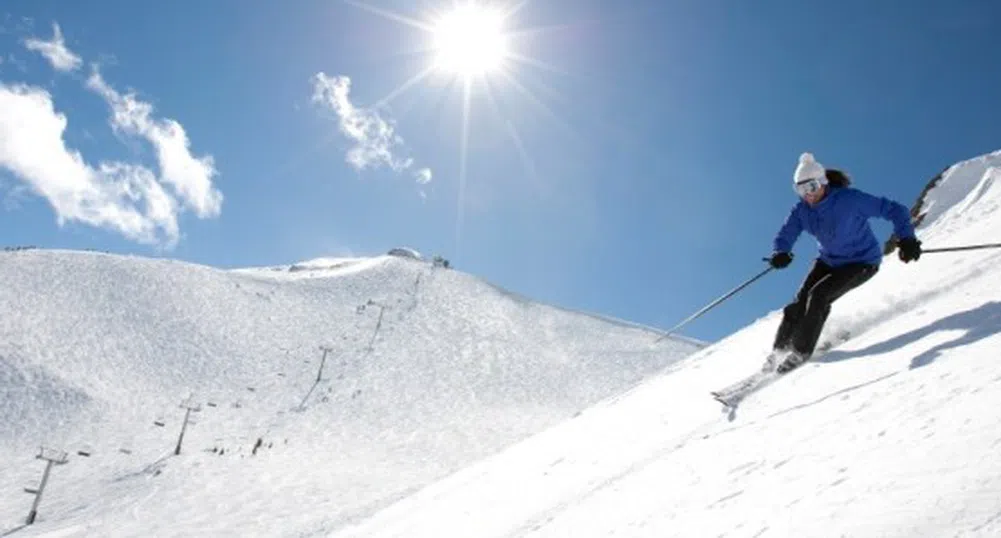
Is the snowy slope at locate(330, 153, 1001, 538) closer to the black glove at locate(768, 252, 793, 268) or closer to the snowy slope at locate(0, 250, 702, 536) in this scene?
the black glove at locate(768, 252, 793, 268)

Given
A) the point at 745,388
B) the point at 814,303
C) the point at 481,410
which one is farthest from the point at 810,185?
the point at 481,410

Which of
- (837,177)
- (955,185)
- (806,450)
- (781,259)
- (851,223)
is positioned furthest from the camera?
(955,185)

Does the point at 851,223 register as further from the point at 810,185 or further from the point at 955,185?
the point at 955,185

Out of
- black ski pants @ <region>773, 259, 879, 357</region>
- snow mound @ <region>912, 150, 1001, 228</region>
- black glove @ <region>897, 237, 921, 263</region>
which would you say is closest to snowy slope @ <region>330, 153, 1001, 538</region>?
black ski pants @ <region>773, 259, 879, 357</region>

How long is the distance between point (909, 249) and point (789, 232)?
53.2 inches

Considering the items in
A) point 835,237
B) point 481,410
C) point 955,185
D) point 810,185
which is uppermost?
point 481,410

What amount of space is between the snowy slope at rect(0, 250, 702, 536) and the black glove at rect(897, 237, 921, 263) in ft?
23.4

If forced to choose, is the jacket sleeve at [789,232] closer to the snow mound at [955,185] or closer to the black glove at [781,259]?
the black glove at [781,259]

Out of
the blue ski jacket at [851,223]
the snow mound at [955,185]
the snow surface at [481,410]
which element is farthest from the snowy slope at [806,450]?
the snow mound at [955,185]

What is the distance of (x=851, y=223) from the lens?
24.2 feet

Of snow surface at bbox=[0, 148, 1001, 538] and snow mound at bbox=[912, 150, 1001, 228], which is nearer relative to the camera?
snow surface at bbox=[0, 148, 1001, 538]

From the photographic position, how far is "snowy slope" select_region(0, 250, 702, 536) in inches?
961

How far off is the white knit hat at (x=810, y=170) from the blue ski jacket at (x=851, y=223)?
0.22 metres

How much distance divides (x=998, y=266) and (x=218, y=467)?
1113 inches
